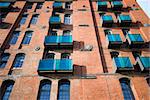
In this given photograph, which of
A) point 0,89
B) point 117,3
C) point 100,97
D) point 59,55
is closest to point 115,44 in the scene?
point 59,55

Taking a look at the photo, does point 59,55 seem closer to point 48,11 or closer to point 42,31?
point 42,31

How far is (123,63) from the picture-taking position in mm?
23938

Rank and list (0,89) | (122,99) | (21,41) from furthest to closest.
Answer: (21,41) → (0,89) → (122,99)

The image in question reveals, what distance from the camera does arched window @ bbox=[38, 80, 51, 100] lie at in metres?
21.9

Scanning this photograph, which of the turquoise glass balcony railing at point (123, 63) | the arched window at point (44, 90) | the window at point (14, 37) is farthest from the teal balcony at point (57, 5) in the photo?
the arched window at point (44, 90)

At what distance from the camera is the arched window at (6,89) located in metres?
22.2

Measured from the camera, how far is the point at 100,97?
20.7 m

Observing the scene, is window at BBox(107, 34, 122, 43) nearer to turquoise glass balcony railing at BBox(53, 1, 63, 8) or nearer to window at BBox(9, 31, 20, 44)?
turquoise glass balcony railing at BBox(53, 1, 63, 8)

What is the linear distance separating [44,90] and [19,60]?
18.6 ft

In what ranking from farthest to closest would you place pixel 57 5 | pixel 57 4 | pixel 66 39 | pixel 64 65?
pixel 57 4, pixel 57 5, pixel 66 39, pixel 64 65

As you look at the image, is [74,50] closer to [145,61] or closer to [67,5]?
[145,61]

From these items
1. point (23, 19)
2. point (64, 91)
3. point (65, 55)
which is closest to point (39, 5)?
point (23, 19)

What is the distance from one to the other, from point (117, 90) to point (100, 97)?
6.32ft

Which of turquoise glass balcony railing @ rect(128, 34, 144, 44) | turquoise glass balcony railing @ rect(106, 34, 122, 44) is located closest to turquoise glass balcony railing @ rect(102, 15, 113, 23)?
turquoise glass balcony railing @ rect(106, 34, 122, 44)
